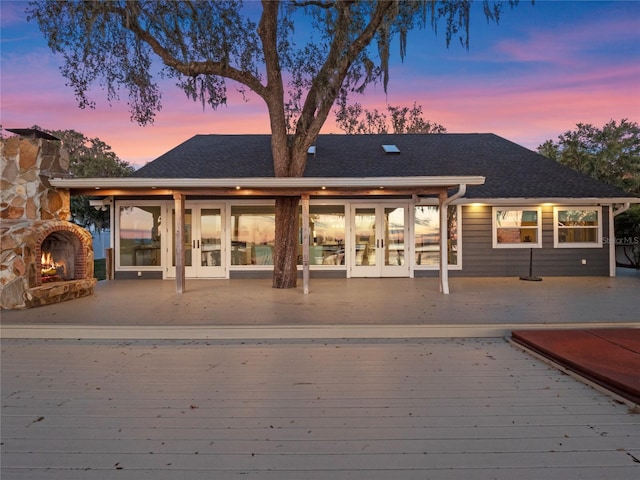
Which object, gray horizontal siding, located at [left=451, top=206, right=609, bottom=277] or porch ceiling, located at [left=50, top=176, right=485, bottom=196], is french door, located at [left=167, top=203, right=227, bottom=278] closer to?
porch ceiling, located at [left=50, top=176, right=485, bottom=196]

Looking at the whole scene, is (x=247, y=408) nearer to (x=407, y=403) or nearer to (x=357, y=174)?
(x=407, y=403)

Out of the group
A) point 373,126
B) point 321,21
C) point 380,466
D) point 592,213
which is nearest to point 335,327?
point 380,466

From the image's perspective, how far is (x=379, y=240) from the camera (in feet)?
34.2

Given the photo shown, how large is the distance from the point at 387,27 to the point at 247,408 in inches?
269

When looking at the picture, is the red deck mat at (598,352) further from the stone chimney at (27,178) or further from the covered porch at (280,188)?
the stone chimney at (27,178)

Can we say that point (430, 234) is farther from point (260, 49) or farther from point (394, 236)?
point (260, 49)

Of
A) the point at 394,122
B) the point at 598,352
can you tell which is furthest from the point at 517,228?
the point at 394,122

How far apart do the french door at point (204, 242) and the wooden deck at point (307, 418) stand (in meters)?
5.95

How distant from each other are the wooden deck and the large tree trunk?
4221 mm

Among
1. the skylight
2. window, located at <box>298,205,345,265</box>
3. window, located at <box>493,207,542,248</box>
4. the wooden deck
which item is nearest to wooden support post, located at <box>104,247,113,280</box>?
window, located at <box>298,205,345,265</box>

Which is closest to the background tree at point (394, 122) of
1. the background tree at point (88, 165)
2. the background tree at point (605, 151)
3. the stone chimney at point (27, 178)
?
the background tree at point (605, 151)

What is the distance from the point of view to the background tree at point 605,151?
62.4 feet

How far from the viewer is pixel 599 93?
11070mm

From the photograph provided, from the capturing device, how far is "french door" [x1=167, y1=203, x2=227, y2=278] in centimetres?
1035
